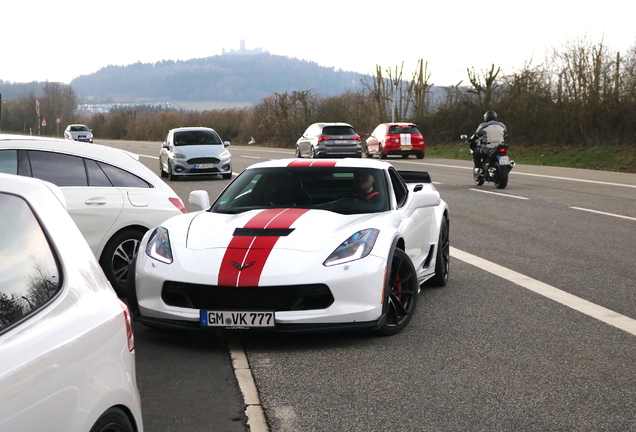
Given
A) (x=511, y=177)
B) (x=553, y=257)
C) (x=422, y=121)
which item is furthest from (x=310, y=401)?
(x=422, y=121)

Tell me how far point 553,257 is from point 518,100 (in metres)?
30.4

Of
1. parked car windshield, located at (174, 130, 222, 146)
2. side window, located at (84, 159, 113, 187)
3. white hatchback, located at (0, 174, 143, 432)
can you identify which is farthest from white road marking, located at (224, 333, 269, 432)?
parked car windshield, located at (174, 130, 222, 146)

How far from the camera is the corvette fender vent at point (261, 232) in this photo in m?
6.43

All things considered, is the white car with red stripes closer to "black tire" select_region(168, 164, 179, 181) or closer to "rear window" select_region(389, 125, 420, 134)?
"black tire" select_region(168, 164, 179, 181)

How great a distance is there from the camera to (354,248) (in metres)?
6.35

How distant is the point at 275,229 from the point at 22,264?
12.7 ft

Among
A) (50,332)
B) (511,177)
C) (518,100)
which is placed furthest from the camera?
(518,100)

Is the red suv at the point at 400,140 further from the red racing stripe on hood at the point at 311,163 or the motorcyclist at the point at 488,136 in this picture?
the red racing stripe on hood at the point at 311,163

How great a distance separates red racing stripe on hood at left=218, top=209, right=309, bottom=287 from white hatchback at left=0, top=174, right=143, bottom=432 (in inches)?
108

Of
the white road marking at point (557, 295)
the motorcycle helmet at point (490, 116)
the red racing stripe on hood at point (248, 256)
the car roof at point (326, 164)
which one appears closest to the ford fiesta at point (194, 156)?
the motorcycle helmet at point (490, 116)

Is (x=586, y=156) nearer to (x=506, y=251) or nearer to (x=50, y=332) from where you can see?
(x=506, y=251)

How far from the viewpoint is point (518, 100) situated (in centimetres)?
3966

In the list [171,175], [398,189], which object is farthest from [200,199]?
[171,175]

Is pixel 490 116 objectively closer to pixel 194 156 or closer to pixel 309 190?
pixel 194 156
